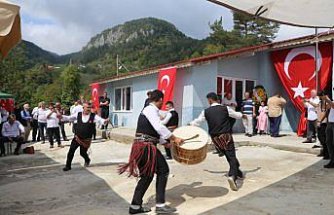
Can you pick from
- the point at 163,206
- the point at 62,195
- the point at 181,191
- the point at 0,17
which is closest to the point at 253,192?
the point at 181,191

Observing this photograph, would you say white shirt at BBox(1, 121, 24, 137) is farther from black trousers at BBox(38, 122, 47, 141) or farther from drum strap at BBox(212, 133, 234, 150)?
drum strap at BBox(212, 133, 234, 150)

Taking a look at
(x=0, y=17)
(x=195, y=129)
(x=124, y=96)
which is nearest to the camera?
(x=0, y=17)

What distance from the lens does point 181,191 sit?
7062 mm

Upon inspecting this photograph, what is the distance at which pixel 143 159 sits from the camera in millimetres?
5750

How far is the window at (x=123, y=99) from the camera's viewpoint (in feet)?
66.5

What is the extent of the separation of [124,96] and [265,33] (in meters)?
27.2

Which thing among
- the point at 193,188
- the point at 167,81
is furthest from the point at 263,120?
the point at 193,188

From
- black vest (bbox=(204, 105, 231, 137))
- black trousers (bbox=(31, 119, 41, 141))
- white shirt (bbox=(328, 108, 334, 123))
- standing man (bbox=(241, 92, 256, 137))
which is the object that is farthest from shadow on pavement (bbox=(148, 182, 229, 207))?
black trousers (bbox=(31, 119, 41, 141))

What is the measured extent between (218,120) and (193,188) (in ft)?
4.22

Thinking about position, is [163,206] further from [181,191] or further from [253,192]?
[253,192]

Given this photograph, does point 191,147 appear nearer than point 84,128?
Yes

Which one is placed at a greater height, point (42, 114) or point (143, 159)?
point (42, 114)

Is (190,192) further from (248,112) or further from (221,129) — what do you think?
(248,112)

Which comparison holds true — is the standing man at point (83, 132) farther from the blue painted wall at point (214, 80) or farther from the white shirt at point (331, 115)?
the blue painted wall at point (214, 80)
